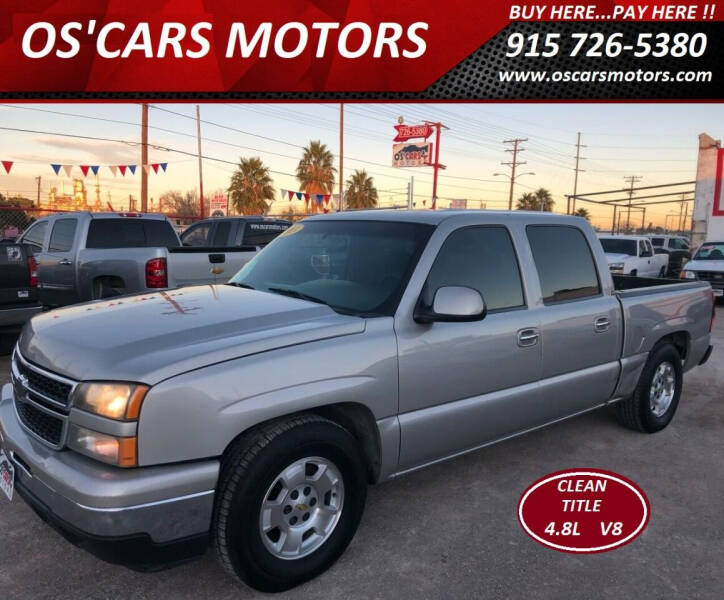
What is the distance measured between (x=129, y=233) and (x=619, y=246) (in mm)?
14117

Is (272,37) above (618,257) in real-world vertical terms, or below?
above

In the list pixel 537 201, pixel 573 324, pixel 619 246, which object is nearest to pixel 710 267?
pixel 619 246

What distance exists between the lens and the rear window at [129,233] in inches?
330

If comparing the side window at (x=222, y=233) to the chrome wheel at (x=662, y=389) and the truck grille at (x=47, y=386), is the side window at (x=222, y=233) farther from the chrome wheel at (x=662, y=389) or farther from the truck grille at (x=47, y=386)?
the truck grille at (x=47, y=386)

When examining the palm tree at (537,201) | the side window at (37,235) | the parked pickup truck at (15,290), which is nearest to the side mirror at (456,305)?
the parked pickup truck at (15,290)

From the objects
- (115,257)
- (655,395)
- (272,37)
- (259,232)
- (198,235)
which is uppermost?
(272,37)

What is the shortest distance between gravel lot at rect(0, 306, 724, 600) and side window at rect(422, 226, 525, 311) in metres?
1.30

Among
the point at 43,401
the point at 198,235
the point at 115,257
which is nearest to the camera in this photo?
the point at 43,401

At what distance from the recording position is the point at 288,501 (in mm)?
2607

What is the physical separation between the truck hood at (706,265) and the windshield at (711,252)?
45 centimetres

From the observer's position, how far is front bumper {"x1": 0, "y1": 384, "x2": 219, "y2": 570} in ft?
7.07

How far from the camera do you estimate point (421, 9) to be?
35.0 feet

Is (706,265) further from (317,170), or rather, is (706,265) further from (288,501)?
(317,170)

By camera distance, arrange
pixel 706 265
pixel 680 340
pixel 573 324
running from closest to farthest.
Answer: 1. pixel 573 324
2. pixel 680 340
3. pixel 706 265
